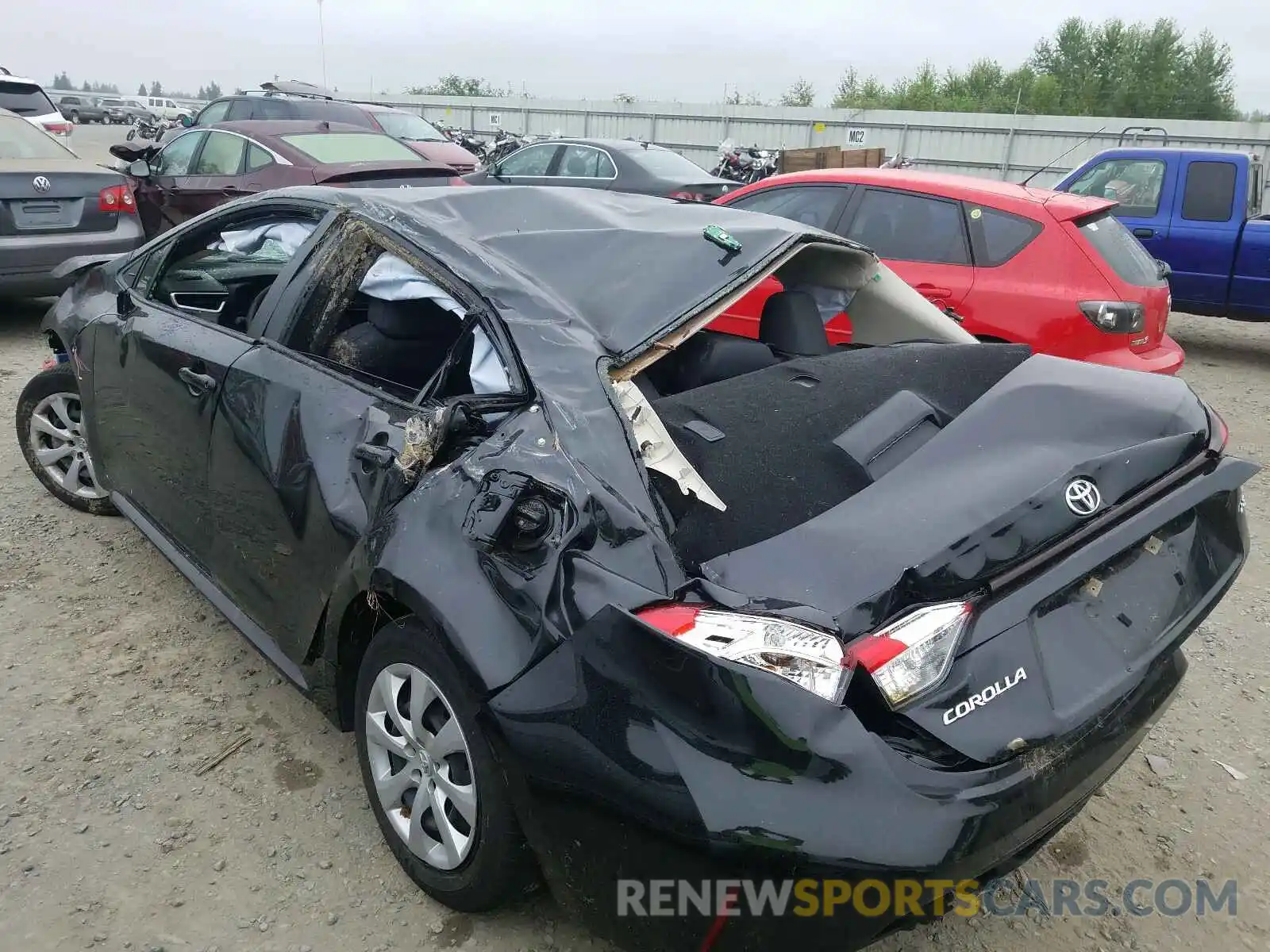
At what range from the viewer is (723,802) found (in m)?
1.57

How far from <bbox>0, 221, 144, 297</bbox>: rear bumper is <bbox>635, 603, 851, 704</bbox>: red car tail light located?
6484 millimetres

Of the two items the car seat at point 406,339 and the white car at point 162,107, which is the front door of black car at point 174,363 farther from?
the white car at point 162,107

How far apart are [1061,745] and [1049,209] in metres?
4.24

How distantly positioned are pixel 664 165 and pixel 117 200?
19.5ft

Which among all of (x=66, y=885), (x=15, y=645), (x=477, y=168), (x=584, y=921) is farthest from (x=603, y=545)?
(x=477, y=168)

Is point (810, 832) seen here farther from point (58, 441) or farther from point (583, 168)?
point (583, 168)

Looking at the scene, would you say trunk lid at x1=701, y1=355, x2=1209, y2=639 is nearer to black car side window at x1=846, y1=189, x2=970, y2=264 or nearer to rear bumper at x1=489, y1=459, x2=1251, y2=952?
rear bumper at x1=489, y1=459, x2=1251, y2=952

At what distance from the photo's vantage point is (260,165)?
8008mm

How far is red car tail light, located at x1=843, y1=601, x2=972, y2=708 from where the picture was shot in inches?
66.2

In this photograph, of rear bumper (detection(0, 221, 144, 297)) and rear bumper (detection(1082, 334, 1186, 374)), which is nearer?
rear bumper (detection(1082, 334, 1186, 374))

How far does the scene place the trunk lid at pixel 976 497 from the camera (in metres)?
1.79

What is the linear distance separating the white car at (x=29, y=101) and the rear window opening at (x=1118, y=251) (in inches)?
613

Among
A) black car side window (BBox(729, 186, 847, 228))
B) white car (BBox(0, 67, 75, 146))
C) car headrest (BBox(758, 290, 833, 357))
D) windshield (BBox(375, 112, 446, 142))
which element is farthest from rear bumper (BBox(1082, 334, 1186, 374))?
white car (BBox(0, 67, 75, 146))

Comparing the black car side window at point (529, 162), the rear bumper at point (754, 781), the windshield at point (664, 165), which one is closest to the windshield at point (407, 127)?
the black car side window at point (529, 162)
